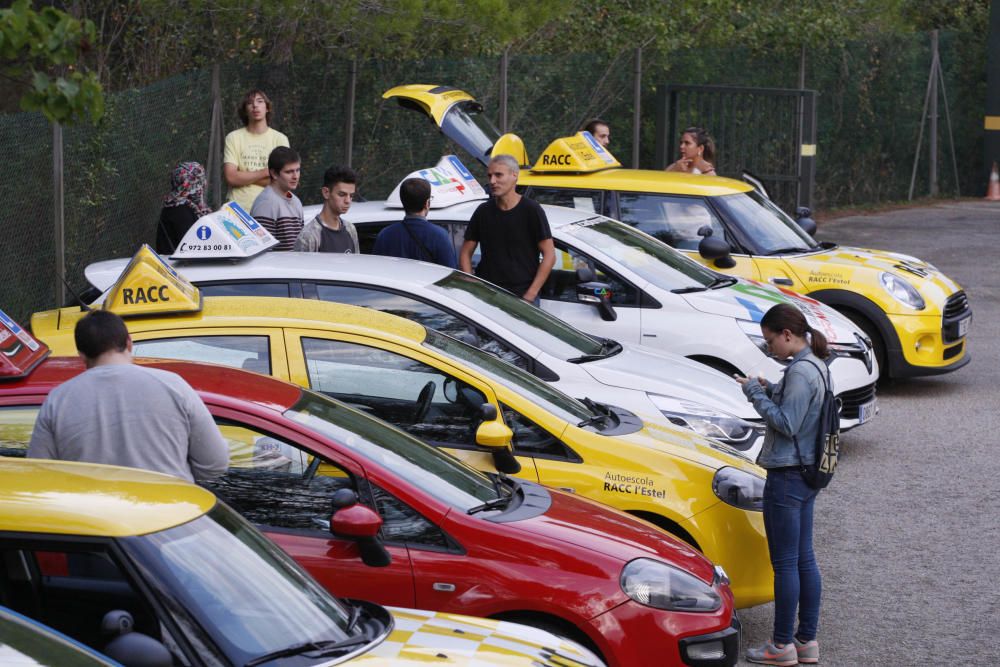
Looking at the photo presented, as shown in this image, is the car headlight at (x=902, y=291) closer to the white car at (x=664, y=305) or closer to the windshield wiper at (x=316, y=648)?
the white car at (x=664, y=305)

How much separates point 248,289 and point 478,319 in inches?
49.6

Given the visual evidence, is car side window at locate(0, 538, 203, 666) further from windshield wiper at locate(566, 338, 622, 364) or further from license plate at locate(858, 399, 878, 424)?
license plate at locate(858, 399, 878, 424)

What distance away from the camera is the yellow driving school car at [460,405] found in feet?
20.6

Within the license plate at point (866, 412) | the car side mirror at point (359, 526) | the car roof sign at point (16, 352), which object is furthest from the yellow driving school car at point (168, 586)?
the license plate at point (866, 412)

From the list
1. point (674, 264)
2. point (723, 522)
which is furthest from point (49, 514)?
point (674, 264)

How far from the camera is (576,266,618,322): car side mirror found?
9695mm

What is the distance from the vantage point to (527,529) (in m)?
5.20

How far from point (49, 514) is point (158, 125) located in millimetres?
8876

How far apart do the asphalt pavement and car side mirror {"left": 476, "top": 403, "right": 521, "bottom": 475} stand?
1.63 meters

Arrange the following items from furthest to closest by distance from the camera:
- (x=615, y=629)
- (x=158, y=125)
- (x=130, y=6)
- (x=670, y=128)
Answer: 1. (x=670, y=128)
2. (x=130, y=6)
3. (x=158, y=125)
4. (x=615, y=629)

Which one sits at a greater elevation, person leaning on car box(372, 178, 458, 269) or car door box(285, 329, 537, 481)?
person leaning on car box(372, 178, 458, 269)

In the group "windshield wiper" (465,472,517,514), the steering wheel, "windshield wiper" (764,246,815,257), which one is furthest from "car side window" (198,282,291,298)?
"windshield wiper" (764,246,815,257)

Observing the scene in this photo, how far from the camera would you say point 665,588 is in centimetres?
523

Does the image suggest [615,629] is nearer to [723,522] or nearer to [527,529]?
[527,529]
